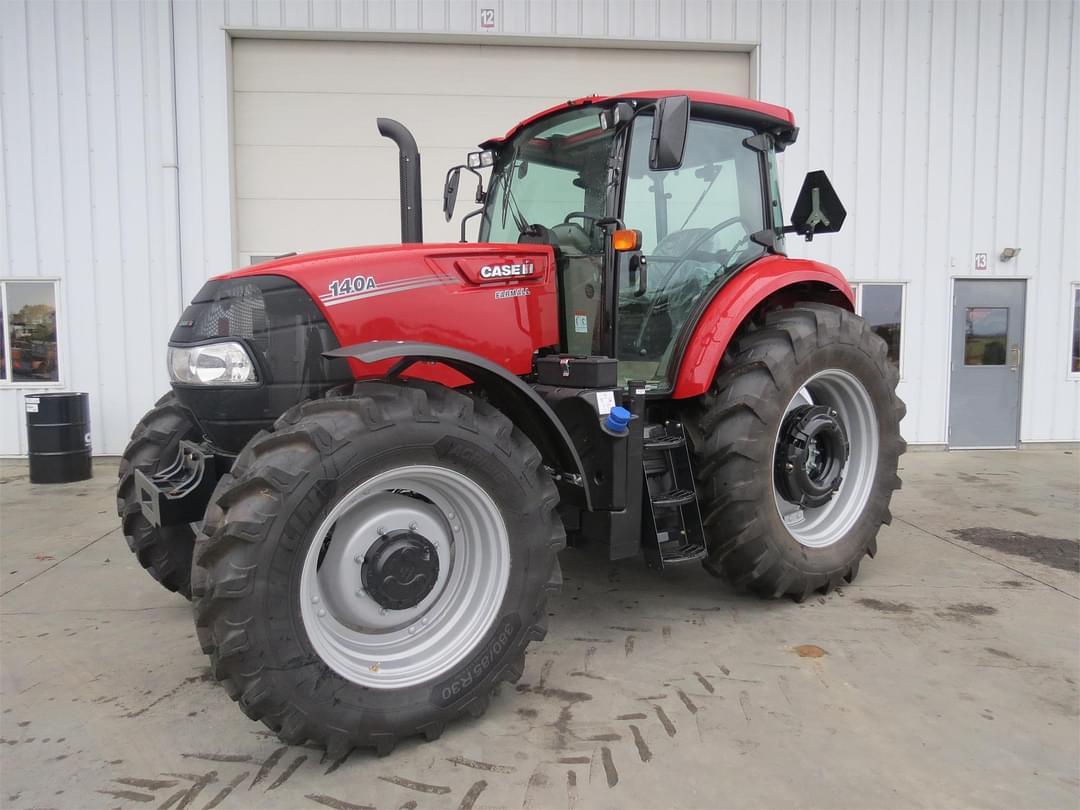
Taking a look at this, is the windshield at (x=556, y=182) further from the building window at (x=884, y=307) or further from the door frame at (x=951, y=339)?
the door frame at (x=951, y=339)

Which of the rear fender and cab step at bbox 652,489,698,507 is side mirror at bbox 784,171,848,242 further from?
cab step at bbox 652,489,698,507

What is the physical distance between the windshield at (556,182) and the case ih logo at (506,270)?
326 mm

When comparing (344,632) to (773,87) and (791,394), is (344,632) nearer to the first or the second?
(791,394)

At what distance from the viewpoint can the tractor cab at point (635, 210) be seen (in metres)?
3.14

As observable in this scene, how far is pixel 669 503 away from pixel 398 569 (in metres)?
1.26

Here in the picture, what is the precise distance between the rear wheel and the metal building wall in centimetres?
603

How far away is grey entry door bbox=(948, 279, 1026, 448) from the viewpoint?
795cm

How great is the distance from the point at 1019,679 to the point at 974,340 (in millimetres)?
6273

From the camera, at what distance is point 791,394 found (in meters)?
3.33

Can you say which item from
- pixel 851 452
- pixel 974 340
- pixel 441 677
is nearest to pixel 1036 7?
pixel 974 340

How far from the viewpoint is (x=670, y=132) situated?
2717 millimetres

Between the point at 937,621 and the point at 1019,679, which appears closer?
the point at 1019,679

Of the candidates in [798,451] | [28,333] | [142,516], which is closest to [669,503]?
[798,451]

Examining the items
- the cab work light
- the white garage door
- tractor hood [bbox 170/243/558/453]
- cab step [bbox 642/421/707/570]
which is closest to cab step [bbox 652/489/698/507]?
cab step [bbox 642/421/707/570]
